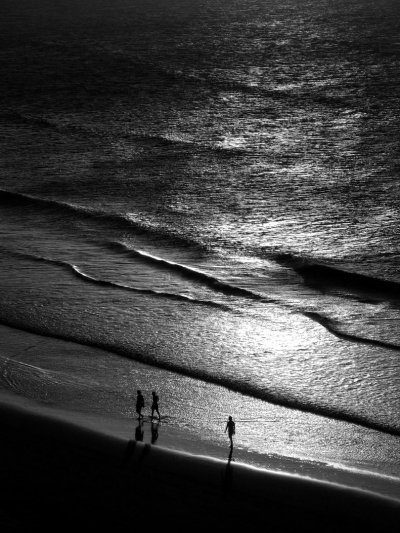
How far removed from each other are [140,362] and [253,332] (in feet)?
8.34

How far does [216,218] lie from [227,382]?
33.9 ft

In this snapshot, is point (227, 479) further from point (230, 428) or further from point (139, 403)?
point (139, 403)

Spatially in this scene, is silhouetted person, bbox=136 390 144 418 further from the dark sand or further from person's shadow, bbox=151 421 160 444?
the dark sand

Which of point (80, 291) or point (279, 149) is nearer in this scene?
point (80, 291)

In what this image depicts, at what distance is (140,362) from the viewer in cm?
1625

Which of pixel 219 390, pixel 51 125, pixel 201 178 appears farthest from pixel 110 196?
pixel 219 390

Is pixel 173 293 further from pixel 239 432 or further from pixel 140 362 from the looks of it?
pixel 239 432

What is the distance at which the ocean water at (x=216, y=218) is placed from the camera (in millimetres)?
15930

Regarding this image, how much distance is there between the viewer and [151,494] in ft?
36.8

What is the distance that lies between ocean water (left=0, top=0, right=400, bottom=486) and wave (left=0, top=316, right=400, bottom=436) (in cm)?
4

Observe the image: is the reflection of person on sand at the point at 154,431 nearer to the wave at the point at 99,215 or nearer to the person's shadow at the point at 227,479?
the person's shadow at the point at 227,479

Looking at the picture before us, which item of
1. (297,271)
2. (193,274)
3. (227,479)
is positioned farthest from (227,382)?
(297,271)

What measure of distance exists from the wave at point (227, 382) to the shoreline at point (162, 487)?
2.58m

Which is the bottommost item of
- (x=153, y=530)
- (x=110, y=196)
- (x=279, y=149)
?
(x=153, y=530)
